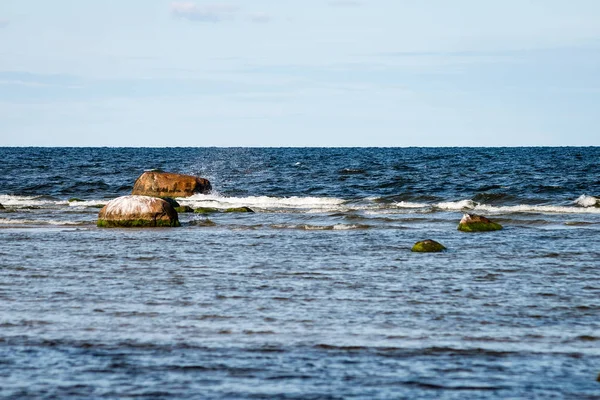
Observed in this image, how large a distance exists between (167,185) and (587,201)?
63.6ft

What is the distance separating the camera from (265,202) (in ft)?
137

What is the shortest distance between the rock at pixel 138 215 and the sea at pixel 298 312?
0.75 metres

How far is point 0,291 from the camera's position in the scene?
13359 millimetres

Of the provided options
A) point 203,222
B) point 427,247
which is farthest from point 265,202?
point 427,247

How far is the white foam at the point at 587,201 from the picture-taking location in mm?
35969

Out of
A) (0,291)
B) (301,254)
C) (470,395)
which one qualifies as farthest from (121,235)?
(470,395)

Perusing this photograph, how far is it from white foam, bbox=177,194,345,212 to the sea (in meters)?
11.8

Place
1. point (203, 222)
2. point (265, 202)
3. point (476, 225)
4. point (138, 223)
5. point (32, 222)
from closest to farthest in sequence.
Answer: point (476, 225)
point (138, 223)
point (203, 222)
point (32, 222)
point (265, 202)

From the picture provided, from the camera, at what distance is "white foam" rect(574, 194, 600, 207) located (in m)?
36.0

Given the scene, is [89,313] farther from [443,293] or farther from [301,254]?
[301,254]

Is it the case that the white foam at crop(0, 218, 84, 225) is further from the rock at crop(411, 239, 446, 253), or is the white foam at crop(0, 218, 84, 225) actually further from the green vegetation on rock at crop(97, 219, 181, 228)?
the rock at crop(411, 239, 446, 253)

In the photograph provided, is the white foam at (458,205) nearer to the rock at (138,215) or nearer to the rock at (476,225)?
the rock at (476,225)

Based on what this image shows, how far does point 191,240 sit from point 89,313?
10.5 meters

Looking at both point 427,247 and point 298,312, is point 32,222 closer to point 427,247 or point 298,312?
point 427,247
